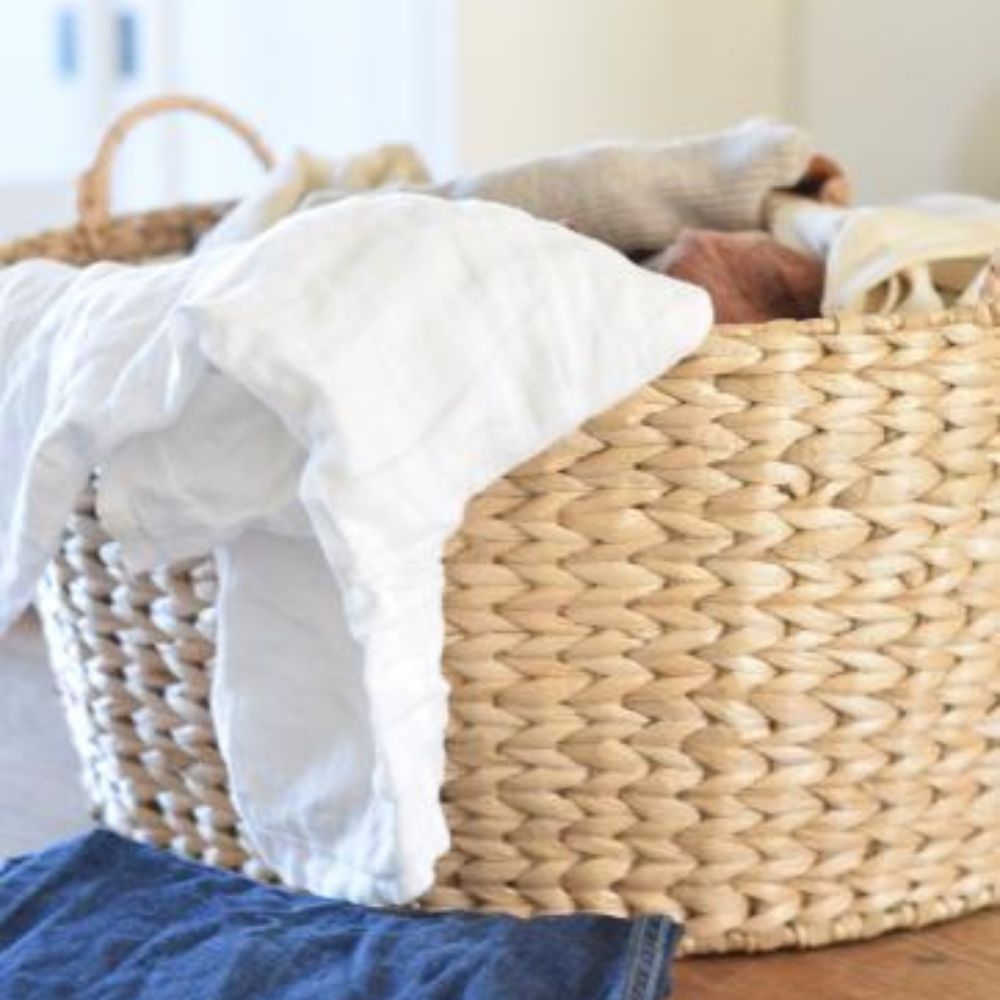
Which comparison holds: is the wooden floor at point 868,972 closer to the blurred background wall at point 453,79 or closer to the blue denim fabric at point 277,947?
the blue denim fabric at point 277,947

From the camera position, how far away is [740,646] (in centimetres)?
68

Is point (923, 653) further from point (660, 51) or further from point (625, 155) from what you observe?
point (660, 51)

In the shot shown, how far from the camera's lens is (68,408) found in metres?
0.65

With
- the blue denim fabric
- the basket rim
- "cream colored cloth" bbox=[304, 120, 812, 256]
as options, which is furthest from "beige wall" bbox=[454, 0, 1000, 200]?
the blue denim fabric

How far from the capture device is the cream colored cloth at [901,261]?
29.2 inches

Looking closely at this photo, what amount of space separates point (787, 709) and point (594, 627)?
0.08 meters

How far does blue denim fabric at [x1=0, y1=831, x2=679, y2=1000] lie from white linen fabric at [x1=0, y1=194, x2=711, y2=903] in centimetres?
3

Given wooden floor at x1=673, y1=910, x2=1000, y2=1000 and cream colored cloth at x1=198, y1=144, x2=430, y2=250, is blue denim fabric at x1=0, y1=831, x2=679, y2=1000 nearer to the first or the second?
wooden floor at x1=673, y1=910, x2=1000, y2=1000

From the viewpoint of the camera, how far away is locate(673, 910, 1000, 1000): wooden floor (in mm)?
716

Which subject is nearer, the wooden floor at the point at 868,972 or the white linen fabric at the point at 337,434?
the white linen fabric at the point at 337,434

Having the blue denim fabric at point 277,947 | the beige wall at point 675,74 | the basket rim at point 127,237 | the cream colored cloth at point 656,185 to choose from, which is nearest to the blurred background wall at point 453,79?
the beige wall at point 675,74

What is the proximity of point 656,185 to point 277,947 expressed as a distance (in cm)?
36

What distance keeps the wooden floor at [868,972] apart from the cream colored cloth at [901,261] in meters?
0.24

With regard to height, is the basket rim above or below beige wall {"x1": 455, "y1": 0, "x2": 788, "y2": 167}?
below
